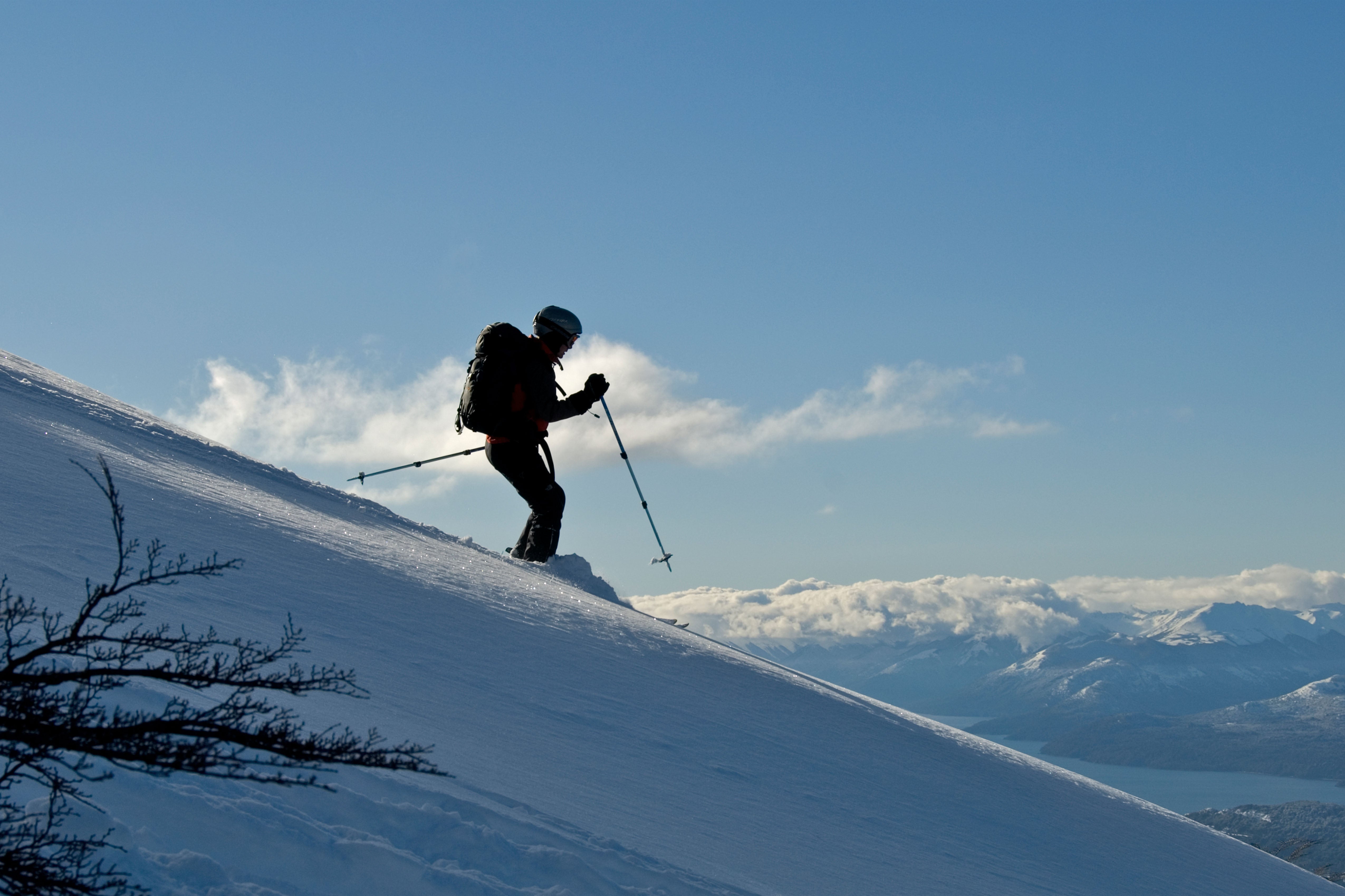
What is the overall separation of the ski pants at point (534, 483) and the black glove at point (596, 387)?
83 cm

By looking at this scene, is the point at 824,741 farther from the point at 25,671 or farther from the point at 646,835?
the point at 25,671

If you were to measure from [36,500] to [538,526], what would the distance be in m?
5.33

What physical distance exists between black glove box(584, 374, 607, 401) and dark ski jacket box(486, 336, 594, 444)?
1.8 inches

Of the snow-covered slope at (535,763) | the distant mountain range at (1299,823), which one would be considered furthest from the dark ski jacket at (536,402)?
the distant mountain range at (1299,823)

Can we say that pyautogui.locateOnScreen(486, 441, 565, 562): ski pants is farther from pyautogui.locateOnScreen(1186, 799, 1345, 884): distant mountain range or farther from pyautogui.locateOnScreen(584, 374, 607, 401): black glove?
pyautogui.locateOnScreen(1186, 799, 1345, 884): distant mountain range

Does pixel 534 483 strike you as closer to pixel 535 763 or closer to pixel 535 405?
pixel 535 405

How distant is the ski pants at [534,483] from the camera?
10.9 m

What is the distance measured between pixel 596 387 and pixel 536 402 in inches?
26.5

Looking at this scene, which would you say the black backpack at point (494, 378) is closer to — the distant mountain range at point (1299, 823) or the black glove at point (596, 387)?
the black glove at point (596, 387)

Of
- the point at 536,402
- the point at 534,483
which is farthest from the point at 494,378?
the point at 534,483

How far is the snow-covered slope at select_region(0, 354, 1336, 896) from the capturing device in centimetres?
425

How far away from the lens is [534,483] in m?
10.9

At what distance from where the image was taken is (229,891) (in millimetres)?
3738

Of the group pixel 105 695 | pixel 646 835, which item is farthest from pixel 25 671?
pixel 646 835
